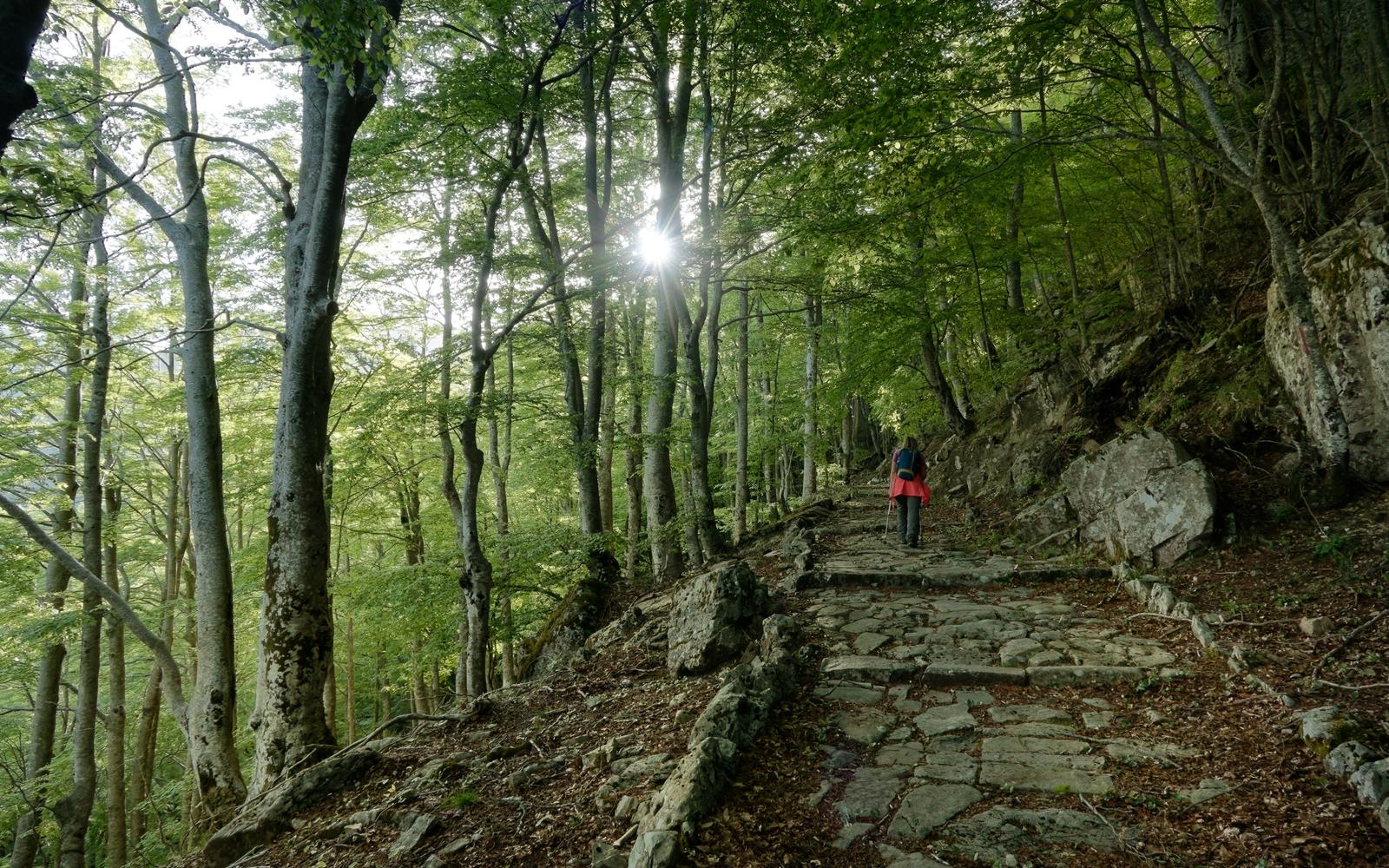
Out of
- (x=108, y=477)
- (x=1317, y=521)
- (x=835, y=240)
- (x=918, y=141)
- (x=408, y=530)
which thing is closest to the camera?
(x=1317, y=521)

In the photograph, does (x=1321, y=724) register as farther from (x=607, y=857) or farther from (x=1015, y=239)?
(x=1015, y=239)

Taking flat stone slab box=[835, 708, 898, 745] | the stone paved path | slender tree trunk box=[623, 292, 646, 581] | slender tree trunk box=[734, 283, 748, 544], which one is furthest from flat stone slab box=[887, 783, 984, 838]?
slender tree trunk box=[734, 283, 748, 544]

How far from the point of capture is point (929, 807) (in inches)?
131

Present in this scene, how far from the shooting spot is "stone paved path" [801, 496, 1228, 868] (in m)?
3.11

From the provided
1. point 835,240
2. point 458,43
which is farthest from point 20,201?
point 458,43

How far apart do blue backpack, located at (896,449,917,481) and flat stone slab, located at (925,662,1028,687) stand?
491cm

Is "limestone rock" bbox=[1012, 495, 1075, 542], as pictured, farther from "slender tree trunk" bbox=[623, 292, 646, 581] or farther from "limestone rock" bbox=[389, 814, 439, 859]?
"limestone rock" bbox=[389, 814, 439, 859]

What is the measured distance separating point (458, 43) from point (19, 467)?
420 inches

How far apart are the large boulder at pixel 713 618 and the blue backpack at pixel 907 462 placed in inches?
170

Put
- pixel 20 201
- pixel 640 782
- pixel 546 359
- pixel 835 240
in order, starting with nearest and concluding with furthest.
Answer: pixel 20 201, pixel 640 782, pixel 835 240, pixel 546 359

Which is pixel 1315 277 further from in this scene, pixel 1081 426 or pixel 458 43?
pixel 458 43

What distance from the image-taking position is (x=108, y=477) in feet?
41.4

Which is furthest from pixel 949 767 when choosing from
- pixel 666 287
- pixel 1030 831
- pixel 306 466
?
pixel 666 287

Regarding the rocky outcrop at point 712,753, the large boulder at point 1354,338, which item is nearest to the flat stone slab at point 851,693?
the rocky outcrop at point 712,753
